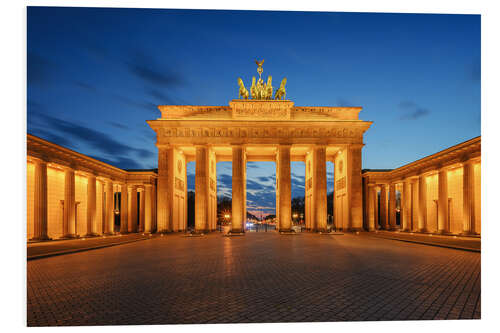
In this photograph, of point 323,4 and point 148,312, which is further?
point 323,4

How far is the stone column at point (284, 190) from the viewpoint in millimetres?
37125

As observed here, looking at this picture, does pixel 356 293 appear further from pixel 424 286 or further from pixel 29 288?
pixel 29 288

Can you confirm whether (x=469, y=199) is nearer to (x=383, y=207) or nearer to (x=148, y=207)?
(x=383, y=207)

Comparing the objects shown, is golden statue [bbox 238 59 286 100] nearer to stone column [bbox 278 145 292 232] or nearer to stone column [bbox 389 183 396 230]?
stone column [bbox 278 145 292 232]

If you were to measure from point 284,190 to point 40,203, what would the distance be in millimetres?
25230

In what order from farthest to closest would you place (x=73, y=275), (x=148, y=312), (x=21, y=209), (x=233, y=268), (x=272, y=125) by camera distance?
(x=272, y=125)
(x=233, y=268)
(x=73, y=275)
(x=21, y=209)
(x=148, y=312)

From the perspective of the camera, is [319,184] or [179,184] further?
[179,184]

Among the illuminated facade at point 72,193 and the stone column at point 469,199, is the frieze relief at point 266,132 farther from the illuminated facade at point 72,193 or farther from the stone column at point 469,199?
the stone column at point 469,199

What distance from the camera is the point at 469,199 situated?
2712 centimetres

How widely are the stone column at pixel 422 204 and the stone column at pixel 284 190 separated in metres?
16.0

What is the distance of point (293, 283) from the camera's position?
8945 mm

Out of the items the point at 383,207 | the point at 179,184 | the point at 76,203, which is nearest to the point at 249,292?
the point at 76,203

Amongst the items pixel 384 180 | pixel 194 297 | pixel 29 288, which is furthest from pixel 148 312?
pixel 384 180
